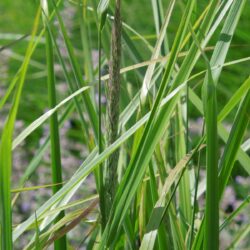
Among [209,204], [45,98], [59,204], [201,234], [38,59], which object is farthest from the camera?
[38,59]

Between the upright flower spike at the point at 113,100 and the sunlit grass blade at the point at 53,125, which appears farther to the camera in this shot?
the sunlit grass blade at the point at 53,125

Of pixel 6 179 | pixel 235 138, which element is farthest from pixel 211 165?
pixel 6 179

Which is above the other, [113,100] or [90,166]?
[113,100]

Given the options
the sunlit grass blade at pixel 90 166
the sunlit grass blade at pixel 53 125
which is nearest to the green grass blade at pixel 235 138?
the sunlit grass blade at pixel 90 166

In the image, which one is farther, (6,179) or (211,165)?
(6,179)

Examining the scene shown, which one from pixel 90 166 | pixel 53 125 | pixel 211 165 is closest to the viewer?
pixel 211 165

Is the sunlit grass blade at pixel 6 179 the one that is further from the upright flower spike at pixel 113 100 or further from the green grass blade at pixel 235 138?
the green grass blade at pixel 235 138

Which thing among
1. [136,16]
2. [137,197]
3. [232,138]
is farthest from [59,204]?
[136,16]

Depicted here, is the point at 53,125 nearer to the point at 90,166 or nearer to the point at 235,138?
the point at 90,166

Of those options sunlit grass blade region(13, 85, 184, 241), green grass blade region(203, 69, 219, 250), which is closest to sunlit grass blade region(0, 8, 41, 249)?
sunlit grass blade region(13, 85, 184, 241)

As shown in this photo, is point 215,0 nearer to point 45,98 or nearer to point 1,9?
point 45,98

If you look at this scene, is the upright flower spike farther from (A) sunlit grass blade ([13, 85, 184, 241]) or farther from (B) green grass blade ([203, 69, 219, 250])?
(B) green grass blade ([203, 69, 219, 250])
